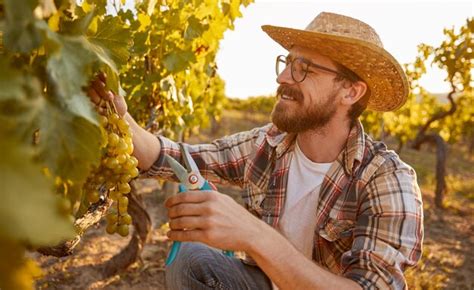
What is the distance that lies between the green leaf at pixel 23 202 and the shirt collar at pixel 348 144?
1964 millimetres

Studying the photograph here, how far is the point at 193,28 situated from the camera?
3.14 meters

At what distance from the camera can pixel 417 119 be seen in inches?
495

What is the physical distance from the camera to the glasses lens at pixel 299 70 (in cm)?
260

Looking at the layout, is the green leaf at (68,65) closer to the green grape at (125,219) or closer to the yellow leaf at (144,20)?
the green grape at (125,219)

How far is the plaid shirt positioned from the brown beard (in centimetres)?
15

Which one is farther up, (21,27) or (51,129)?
(21,27)

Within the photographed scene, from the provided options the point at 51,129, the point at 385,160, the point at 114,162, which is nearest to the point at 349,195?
the point at 385,160

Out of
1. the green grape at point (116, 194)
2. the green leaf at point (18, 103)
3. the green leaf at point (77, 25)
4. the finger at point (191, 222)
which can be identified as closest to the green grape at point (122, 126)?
the green grape at point (116, 194)

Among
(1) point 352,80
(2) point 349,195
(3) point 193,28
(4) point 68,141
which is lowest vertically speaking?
(2) point 349,195

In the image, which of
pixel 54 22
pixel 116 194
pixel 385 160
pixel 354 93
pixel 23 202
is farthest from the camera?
pixel 354 93

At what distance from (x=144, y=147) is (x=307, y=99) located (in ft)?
2.99

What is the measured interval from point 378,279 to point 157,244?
381 cm

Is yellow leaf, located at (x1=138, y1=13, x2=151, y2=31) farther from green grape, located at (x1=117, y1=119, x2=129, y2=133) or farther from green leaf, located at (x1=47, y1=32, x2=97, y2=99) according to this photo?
green leaf, located at (x1=47, y1=32, x2=97, y2=99)

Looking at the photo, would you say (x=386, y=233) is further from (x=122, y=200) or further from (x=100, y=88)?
(x=100, y=88)
